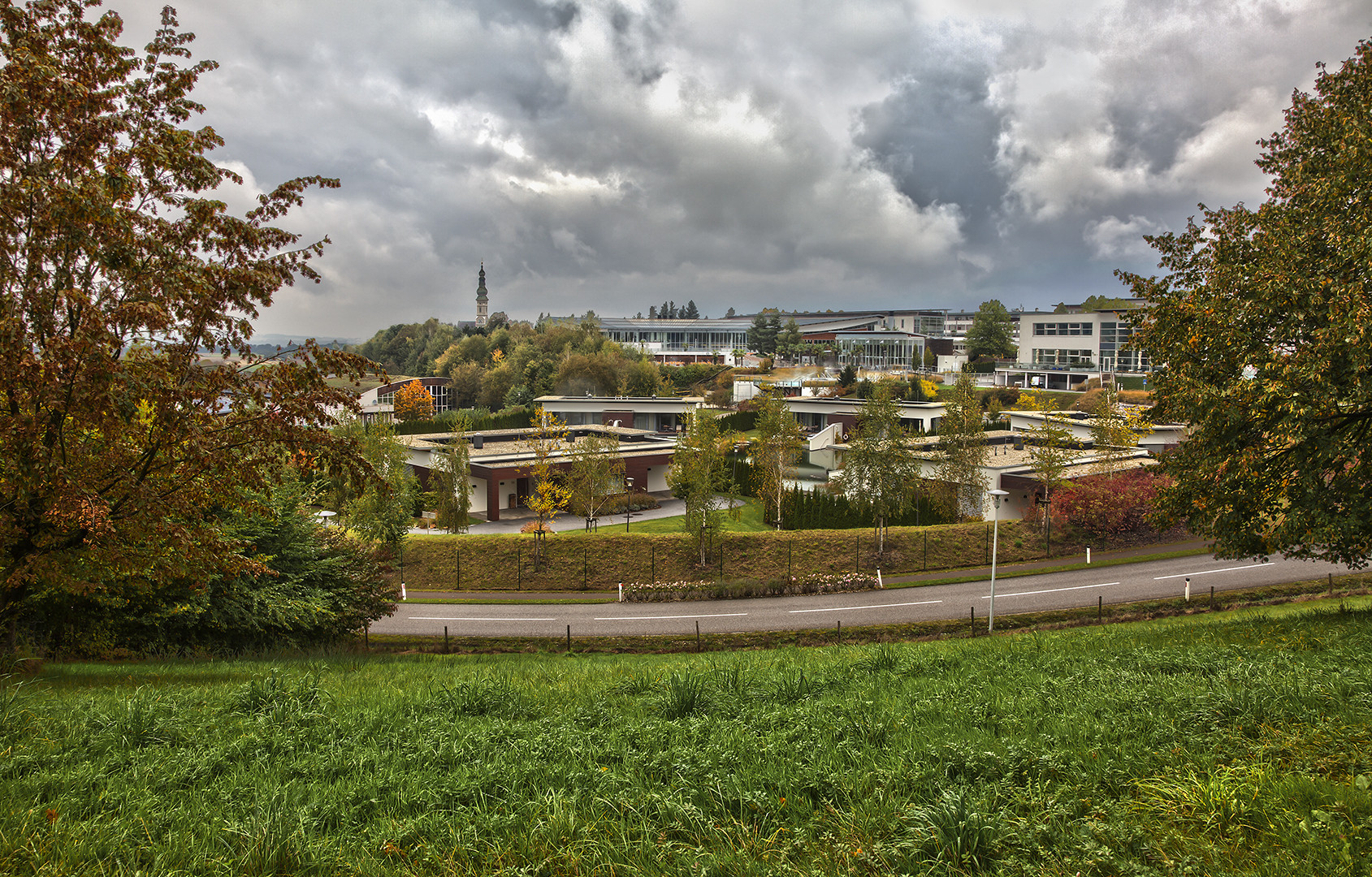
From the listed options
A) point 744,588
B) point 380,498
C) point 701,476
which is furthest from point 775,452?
point 380,498

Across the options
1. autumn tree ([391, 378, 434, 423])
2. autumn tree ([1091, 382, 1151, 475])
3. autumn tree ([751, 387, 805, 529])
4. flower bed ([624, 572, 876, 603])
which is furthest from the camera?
autumn tree ([391, 378, 434, 423])

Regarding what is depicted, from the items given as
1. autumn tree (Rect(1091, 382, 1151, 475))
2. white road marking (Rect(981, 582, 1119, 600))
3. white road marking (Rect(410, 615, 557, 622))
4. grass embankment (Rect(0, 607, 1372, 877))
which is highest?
autumn tree (Rect(1091, 382, 1151, 475))

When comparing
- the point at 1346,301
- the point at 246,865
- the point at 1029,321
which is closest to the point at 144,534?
the point at 246,865

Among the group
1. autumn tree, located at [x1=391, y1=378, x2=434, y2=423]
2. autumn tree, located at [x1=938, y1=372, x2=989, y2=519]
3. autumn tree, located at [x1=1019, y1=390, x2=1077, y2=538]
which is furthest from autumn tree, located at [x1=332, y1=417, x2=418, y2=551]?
autumn tree, located at [x1=391, y1=378, x2=434, y2=423]

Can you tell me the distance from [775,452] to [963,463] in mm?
9962

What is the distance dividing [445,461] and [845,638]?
23775mm

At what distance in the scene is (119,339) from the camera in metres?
8.32

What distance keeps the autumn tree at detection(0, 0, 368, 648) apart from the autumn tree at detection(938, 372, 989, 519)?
34.8m

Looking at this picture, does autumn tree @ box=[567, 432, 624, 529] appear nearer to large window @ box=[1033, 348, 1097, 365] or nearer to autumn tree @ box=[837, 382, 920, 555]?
autumn tree @ box=[837, 382, 920, 555]

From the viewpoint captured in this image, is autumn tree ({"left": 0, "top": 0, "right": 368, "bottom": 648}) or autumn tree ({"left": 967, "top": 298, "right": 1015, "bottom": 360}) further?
autumn tree ({"left": 967, "top": 298, "right": 1015, "bottom": 360})

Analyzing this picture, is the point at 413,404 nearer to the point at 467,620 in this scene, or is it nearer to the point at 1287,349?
the point at 467,620

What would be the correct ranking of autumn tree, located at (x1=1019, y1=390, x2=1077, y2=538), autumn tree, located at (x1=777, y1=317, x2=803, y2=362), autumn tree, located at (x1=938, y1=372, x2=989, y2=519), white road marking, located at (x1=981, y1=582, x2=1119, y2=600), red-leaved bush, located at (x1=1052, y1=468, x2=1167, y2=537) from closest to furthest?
white road marking, located at (x1=981, y1=582, x2=1119, y2=600) → red-leaved bush, located at (x1=1052, y1=468, x2=1167, y2=537) → autumn tree, located at (x1=1019, y1=390, x2=1077, y2=538) → autumn tree, located at (x1=938, y1=372, x2=989, y2=519) → autumn tree, located at (x1=777, y1=317, x2=803, y2=362)

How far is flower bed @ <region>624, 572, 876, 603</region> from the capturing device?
1173 inches

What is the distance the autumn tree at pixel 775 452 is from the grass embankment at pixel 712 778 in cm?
3138
